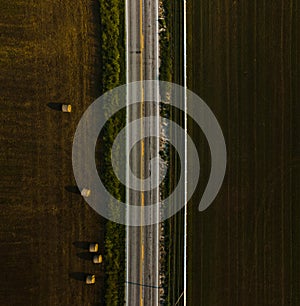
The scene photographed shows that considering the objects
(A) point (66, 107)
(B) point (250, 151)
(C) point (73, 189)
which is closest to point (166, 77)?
(A) point (66, 107)

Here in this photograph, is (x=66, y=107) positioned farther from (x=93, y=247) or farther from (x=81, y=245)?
(x=93, y=247)

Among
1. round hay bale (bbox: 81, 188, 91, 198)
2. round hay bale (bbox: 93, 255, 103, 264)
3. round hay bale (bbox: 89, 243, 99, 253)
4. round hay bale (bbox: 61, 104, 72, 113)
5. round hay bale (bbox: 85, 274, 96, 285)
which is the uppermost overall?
round hay bale (bbox: 61, 104, 72, 113)

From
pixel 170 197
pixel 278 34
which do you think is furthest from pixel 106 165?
pixel 278 34

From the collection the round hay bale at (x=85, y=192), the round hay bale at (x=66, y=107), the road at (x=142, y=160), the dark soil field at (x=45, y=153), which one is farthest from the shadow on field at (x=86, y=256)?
the round hay bale at (x=66, y=107)

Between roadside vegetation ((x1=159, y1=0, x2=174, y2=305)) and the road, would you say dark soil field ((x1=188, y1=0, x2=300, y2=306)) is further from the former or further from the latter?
the road

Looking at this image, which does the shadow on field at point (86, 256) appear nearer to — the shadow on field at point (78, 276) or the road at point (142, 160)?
the shadow on field at point (78, 276)

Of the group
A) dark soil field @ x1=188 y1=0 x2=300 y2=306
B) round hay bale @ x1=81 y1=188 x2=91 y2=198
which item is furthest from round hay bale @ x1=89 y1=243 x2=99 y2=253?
dark soil field @ x1=188 y1=0 x2=300 y2=306

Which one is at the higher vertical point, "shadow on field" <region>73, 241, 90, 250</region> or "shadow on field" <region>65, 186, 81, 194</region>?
"shadow on field" <region>65, 186, 81, 194</region>
